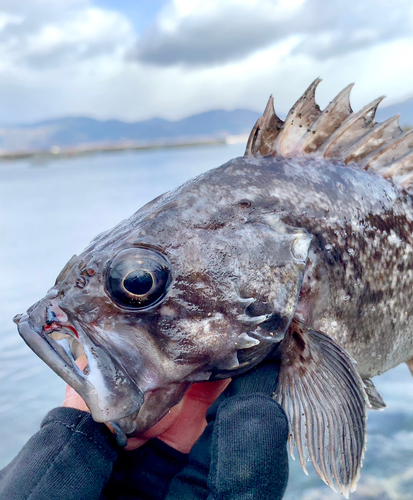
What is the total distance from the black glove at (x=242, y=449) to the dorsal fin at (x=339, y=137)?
126 centimetres

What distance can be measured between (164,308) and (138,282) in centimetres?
16

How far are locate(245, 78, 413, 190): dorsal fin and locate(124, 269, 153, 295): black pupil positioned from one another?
39.9 inches

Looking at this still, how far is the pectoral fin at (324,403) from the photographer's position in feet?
6.41

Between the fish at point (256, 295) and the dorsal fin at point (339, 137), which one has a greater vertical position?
the dorsal fin at point (339, 137)

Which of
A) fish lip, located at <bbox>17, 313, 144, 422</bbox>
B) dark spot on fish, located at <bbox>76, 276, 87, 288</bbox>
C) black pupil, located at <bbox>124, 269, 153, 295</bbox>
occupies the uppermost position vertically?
dark spot on fish, located at <bbox>76, 276, 87, 288</bbox>

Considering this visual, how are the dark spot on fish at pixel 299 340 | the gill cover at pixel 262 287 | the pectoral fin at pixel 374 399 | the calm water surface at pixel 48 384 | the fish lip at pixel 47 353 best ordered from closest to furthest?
1. the fish lip at pixel 47 353
2. the gill cover at pixel 262 287
3. the dark spot on fish at pixel 299 340
4. the pectoral fin at pixel 374 399
5. the calm water surface at pixel 48 384

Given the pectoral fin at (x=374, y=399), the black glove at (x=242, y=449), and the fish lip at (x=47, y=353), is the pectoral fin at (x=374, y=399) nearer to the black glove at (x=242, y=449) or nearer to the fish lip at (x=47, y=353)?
the black glove at (x=242, y=449)

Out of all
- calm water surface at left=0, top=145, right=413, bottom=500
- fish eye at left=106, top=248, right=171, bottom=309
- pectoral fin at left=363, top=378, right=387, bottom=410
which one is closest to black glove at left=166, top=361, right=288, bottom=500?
fish eye at left=106, top=248, right=171, bottom=309

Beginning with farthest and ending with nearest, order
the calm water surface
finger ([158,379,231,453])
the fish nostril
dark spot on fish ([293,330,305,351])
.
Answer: the calm water surface → finger ([158,379,231,453]) → dark spot on fish ([293,330,305,351]) → the fish nostril

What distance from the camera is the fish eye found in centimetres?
178

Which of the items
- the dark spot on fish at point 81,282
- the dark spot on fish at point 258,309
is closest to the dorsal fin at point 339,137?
the dark spot on fish at point 258,309

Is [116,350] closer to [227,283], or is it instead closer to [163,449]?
[227,283]

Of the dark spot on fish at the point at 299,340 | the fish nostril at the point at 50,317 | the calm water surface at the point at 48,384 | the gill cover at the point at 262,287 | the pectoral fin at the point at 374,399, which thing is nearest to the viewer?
the fish nostril at the point at 50,317

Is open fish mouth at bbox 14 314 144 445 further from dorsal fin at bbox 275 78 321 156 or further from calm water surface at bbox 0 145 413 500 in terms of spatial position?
calm water surface at bbox 0 145 413 500
